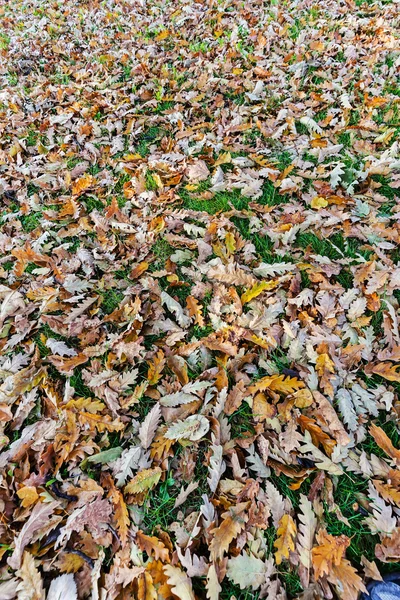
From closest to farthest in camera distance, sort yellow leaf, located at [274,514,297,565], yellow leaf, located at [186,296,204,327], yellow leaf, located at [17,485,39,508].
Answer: yellow leaf, located at [274,514,297,565] → yellow leaf, located at [17,485,39,508] → yellow leaf, located at [186,296,204,327]

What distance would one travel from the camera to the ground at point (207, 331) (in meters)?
1.70

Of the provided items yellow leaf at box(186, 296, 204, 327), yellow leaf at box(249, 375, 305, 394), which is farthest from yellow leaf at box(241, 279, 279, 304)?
yellow leaf at box(249, 375, 305, 394)

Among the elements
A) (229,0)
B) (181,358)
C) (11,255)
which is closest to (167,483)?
(181,358)

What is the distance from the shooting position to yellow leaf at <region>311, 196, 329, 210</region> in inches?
115

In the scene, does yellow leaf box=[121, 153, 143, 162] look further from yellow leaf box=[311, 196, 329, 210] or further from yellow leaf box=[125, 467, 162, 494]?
yellow leaf box=[125, 467, 162, 494]

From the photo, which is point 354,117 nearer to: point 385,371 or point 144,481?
point 385,371

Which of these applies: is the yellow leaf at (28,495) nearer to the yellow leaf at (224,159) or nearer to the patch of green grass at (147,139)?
the yellow leaf at (224,159)

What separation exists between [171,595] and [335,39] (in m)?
5.60

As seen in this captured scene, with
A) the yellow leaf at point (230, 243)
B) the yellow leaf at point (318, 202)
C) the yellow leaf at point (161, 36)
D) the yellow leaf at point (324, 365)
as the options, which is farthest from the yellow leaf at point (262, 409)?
the yellow leaf at point (161, 36)

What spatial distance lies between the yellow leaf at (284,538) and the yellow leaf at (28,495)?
1.16 metres

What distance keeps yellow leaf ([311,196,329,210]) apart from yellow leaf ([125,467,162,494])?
7.11ft

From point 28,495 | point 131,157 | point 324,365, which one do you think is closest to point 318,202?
point 324,365

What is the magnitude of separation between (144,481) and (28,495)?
57cm

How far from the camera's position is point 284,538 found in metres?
1.66
